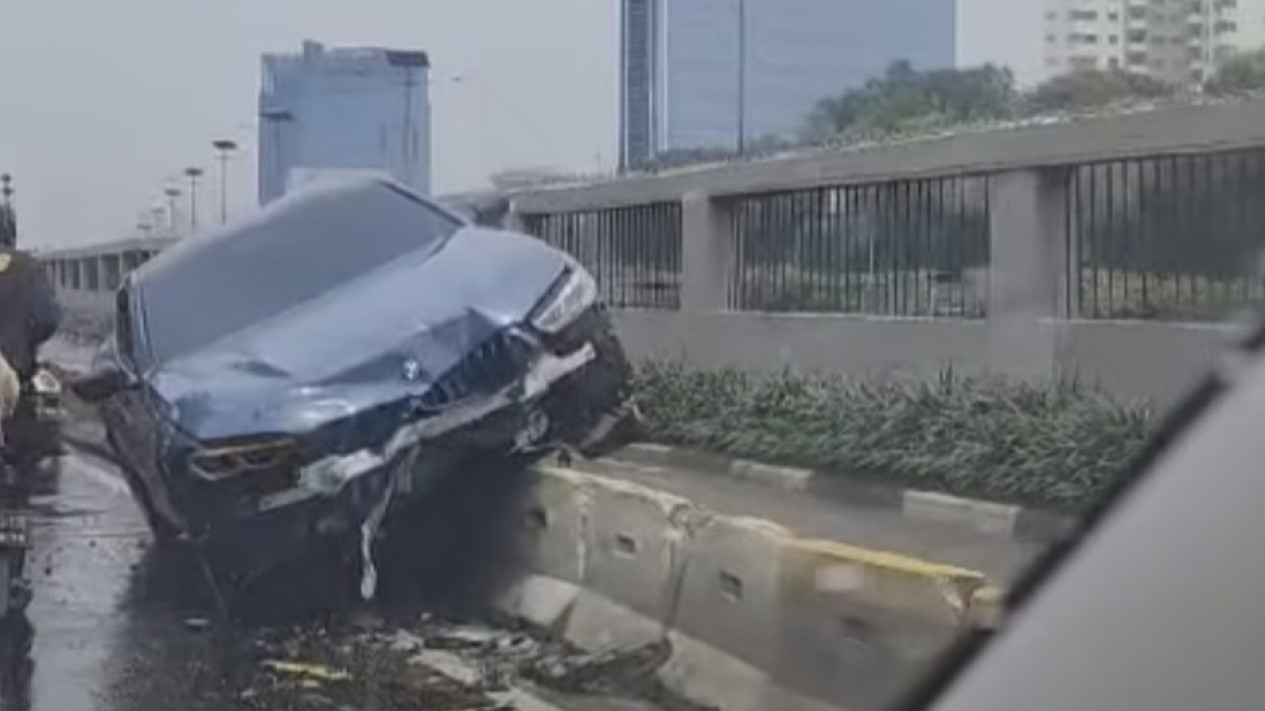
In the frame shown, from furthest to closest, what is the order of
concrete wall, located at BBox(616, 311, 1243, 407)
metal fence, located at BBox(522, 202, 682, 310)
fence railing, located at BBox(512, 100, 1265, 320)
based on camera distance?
metal fence, located at BBox(522, 202, 682, 310) < concrete wall, located at BBox(616, 311, 1243, 407) < fence railing, located at BBox(512, 100, 1265, 320)

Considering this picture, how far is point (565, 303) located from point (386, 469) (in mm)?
1416

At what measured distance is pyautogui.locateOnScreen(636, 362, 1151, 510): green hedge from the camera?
11.7 meters

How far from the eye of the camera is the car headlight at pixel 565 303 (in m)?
11.2

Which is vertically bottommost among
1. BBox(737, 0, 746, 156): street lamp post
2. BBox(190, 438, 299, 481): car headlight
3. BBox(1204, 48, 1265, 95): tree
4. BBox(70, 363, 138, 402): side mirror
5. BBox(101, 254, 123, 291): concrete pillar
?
BBox(190, 438, 299, 481): car headlight

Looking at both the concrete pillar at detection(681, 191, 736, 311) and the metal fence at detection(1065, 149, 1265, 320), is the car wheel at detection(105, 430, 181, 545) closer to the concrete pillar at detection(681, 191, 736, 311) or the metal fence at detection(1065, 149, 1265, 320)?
the metal fence at detection(1065, 149, 1265, 320)

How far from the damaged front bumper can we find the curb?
40.2 inches

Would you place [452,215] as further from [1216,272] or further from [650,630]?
[1216,272]

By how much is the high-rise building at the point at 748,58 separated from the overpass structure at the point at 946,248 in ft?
5.88

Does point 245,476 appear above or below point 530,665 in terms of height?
above

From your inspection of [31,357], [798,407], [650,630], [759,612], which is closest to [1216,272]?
[759,612]

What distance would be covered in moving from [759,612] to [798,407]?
23.6ft

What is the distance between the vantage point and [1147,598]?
8.67 feet

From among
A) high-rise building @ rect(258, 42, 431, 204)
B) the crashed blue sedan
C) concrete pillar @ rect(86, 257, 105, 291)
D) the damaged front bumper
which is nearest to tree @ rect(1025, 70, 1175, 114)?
the crashed blue sedan

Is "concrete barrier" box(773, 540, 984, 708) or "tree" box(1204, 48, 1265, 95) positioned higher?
"tree" box(1204, 48, 1265, 95)
